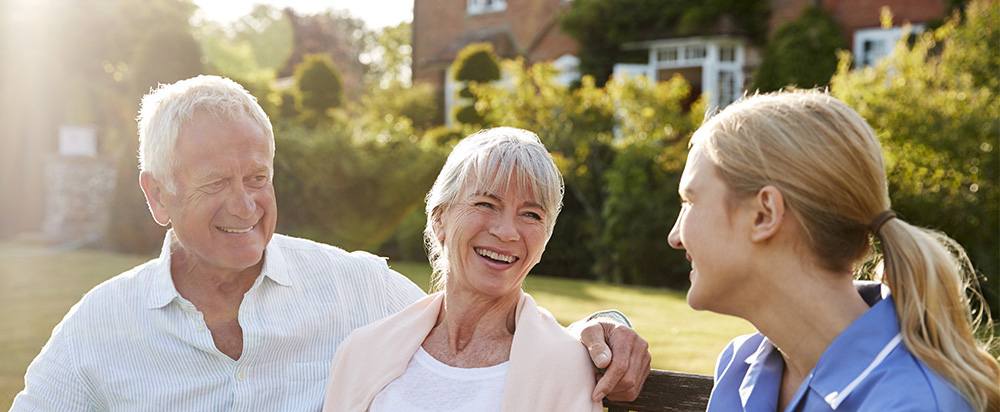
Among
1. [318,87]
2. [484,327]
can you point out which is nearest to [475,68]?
[318,87]

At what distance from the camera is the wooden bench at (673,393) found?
242cm

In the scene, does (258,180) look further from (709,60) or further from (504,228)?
(709,60)

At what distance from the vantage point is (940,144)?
28.4 ft

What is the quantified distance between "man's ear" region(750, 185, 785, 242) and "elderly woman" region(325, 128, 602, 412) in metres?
0.64

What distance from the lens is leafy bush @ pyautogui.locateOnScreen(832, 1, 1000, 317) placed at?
27.3 ft

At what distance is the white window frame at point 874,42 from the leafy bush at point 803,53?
1.58 ft

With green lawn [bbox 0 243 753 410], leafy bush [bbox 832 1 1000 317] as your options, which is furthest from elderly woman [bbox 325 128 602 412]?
leafy bush [bbox 832 1 1000 317]

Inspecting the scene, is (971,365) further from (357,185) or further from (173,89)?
(357,185)

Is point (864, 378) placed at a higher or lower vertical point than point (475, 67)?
lower

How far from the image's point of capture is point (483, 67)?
19.1 meters

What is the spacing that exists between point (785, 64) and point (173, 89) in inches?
617

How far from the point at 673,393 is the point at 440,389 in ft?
2.12

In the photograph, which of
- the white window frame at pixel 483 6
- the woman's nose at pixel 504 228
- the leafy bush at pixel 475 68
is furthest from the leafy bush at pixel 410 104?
the woman's nose at pixel 504 228

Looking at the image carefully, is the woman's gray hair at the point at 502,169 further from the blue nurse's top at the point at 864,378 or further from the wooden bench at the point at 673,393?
the blue nurse's top at the point at 864,378
